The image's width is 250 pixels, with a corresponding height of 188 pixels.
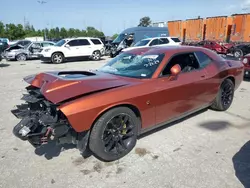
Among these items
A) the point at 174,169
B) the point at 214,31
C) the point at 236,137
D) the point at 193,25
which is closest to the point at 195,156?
the point at 174,169

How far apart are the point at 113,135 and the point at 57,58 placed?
14449 mm

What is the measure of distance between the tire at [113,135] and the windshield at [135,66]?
78 cm

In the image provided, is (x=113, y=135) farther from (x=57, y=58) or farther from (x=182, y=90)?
(x=57, y=58)

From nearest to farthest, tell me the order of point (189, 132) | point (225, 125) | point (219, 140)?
point (219, 140) → point (189, 132) → point (225, 125)

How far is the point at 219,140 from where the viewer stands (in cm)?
395

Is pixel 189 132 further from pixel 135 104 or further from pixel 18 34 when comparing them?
pixel 18 34

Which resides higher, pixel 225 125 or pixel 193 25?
pixel 193 25

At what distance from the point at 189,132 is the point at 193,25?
3024 centimetres

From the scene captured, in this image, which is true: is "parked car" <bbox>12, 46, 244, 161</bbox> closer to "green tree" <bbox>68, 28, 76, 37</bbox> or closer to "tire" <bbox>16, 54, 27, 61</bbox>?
"tire" <bbox>16, 54, 27, 61</bbox>

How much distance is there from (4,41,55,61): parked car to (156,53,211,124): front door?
16.3 meters

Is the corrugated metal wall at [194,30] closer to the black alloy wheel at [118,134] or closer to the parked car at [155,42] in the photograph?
the parked car at [155,42]

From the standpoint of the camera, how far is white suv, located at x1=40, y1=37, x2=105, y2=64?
16.6 meters

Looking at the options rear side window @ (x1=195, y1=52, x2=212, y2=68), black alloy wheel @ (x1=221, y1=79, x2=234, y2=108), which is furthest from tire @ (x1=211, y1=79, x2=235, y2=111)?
rear side window @ (x1=195, y1=52, x2=212, y2=68)

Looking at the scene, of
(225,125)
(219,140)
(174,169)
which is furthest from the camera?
(225,125)
